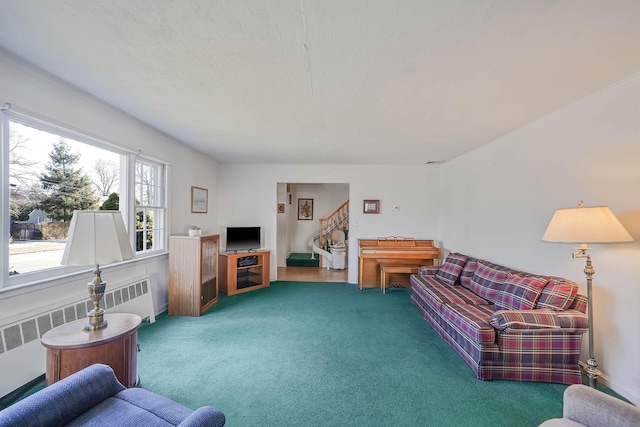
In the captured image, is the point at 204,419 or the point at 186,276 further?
the point at 186,276

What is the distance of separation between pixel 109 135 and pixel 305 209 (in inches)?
225

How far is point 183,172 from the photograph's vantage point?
3.95 metres

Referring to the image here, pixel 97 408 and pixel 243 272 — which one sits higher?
pixel 97 408

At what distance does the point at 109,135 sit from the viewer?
257 centimetres

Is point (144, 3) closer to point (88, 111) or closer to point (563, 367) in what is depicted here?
point (88, 111)

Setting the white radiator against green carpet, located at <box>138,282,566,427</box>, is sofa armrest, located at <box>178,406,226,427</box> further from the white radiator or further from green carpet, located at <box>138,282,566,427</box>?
the white radiator

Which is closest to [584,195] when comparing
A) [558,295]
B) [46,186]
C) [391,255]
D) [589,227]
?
[589,227]

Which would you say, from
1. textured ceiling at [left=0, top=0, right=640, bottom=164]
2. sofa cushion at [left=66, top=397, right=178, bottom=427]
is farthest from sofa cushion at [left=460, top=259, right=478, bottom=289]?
sofa cushion at [left=66, top=397, right=178, bottom=427]

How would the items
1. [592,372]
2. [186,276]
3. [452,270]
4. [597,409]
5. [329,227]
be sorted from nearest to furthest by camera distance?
[597,409] → [592,372] → [186,276] → [452,270] → [329,227]

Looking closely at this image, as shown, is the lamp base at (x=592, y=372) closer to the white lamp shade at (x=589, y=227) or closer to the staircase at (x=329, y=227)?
the white lamp shade at (x=589, y=227)

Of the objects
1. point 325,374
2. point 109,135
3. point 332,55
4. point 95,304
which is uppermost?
point 332,55

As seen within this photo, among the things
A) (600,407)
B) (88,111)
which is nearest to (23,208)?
(88,111)

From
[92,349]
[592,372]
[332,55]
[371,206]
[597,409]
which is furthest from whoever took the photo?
[371,206]

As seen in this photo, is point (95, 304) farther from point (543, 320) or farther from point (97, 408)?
point (543, 320)
